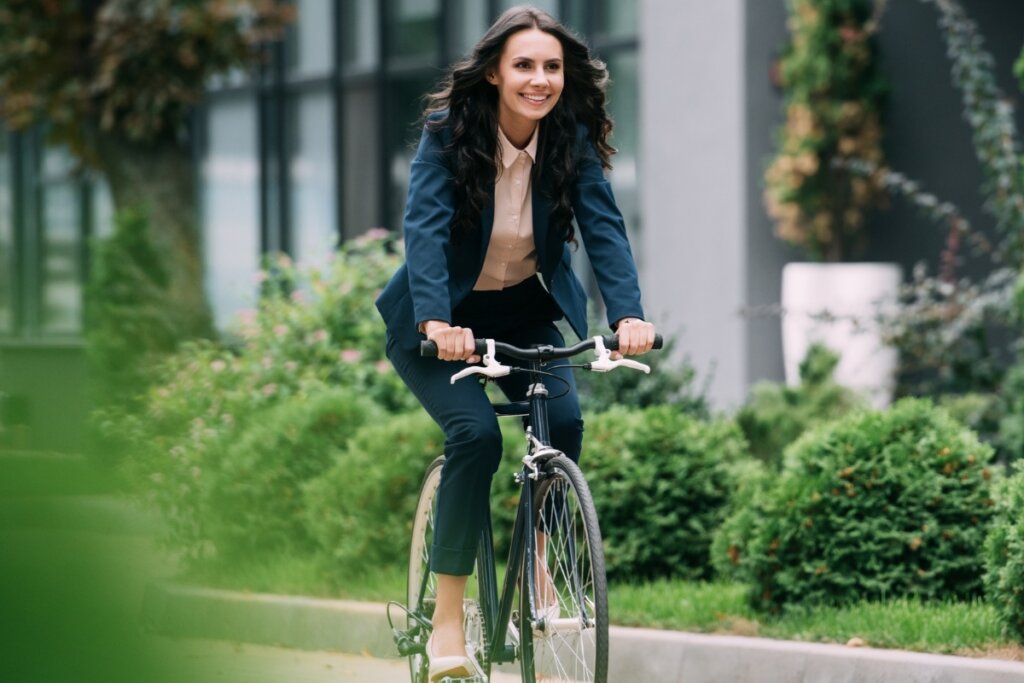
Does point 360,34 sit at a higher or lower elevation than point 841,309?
higher

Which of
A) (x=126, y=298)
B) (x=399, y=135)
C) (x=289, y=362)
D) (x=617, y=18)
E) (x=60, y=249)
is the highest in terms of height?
(x=617, y=18)

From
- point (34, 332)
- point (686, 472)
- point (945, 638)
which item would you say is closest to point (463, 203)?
point (945, 638)

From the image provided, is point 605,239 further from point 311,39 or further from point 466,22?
point 311,39

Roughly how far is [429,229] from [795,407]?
205 inches

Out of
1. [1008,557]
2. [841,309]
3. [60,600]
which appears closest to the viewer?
[60,600]

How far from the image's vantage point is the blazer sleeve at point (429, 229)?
356cm

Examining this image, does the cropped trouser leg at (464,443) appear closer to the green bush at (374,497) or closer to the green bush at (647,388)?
the green bush at (374,497)

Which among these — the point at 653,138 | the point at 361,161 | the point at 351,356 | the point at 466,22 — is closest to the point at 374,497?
the point at 351,356

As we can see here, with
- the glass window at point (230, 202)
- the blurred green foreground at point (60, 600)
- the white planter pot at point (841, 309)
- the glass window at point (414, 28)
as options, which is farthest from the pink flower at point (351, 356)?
the glass window at point (230, 202)

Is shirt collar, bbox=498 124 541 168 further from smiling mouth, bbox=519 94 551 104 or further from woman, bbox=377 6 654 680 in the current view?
smiling mouth, bbox=519 94 551 104

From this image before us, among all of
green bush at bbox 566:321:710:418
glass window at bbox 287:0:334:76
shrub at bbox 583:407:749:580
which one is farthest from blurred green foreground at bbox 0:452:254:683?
glass window at bbox 287:0:334:76

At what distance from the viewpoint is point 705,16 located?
39.2ft

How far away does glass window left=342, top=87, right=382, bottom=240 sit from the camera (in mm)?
15750

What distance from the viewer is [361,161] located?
15953 millimetres
